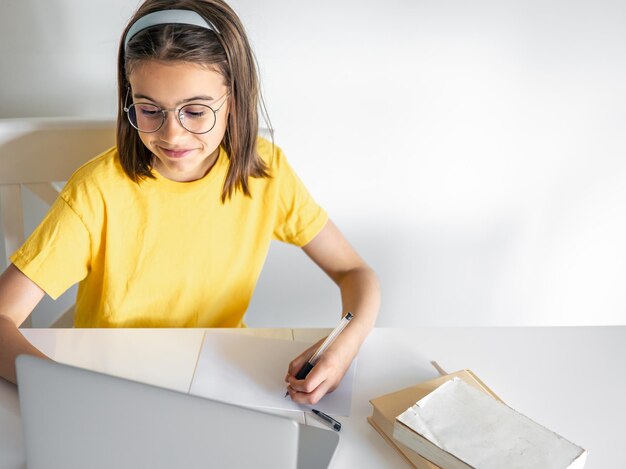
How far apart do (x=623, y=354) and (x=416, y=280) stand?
629 mm

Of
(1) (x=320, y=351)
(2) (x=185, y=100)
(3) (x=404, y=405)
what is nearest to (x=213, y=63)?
(2) (x=185, y=100)

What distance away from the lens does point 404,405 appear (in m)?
0.86

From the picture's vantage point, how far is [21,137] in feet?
3.71

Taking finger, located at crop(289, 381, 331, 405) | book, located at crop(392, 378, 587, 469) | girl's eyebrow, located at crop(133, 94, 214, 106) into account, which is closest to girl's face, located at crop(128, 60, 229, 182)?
girl's eyebrow, located at crop(133, 94, 214, 106)

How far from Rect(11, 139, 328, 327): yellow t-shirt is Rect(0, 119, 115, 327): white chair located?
76 mm

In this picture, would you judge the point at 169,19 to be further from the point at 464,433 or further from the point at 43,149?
the point at 464,433

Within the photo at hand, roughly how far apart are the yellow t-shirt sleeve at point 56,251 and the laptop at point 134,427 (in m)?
0.43

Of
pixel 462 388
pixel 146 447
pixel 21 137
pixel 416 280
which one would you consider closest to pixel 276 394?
pixel 462 388

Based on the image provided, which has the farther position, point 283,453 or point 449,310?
point 449,310

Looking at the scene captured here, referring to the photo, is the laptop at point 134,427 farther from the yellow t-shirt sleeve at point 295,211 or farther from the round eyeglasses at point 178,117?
the yellow t-shirt sleeve at point 295,211

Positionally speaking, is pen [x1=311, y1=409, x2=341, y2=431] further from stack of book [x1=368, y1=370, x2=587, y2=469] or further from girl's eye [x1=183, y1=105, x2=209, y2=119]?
girl's eye [x1=183, y1=105, x2=209, y2=119]

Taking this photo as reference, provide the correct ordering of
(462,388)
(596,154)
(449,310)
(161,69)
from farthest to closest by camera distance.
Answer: (449,310) < (596,154) < (161,69) < (462,388)

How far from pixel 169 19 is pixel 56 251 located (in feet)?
1.22

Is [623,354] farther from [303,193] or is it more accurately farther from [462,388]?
[303,193]
